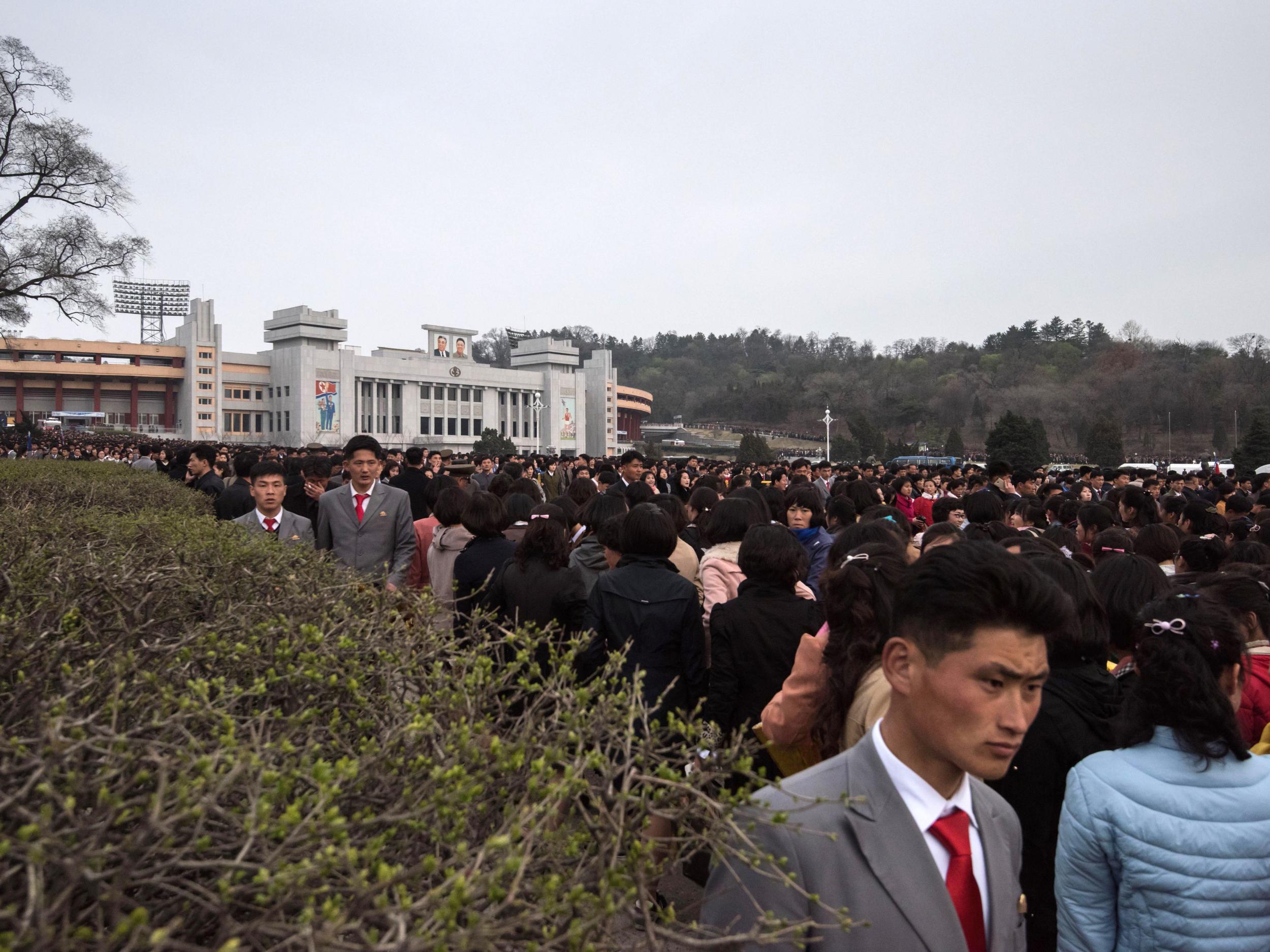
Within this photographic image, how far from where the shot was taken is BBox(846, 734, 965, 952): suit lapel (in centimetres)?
167

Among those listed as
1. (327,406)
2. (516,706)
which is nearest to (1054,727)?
(516,706)

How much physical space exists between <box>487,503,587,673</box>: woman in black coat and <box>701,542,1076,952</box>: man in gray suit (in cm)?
313

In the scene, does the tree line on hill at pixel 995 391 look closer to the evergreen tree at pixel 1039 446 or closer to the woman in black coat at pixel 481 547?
the evergreen tree at pixel 1039 446

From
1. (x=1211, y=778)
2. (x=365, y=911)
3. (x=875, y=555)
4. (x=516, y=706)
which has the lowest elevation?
(x=516, y=706)

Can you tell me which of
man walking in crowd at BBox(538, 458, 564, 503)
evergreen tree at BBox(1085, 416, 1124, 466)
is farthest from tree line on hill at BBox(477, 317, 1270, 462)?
man walking in crowd at BBox(538, 458, 564, 503)

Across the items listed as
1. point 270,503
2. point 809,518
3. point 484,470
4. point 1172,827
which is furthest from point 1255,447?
point 1172,827

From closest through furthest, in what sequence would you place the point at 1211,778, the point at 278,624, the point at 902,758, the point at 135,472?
the point at 902,758 < the point at 1211,778 < the point at 278,624 < the point at 135,472

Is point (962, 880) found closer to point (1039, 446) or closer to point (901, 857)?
point (901, 857)

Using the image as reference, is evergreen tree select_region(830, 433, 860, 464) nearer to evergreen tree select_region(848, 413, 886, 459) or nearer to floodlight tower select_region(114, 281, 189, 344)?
evergreen tree select_region(848, 413, 886, 459)

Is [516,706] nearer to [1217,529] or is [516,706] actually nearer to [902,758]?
[902,758]

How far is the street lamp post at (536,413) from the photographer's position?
8581cm

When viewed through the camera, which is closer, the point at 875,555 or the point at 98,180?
the point at 875,555

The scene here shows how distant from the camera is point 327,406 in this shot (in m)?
73.7

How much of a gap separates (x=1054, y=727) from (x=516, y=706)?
6.56 feet
